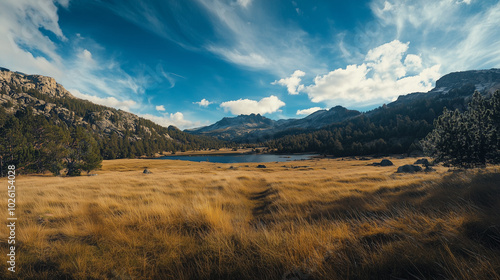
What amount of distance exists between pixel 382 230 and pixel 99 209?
8.09 m

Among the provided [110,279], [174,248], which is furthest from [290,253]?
[110,279]

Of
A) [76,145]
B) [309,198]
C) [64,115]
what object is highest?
[64,115]

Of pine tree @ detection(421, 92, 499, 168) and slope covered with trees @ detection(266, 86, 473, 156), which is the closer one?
pine tree @ detection(421, 92, 499, 168)

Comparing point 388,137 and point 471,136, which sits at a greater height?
point 471,136

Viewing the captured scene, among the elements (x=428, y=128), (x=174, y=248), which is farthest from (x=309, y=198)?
(x=428, y=128)

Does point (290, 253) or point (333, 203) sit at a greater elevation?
point (290, 253)

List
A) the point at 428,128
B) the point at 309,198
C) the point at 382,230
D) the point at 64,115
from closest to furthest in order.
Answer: the point at 382,230 → the point at 309,198 → the point at 428,128 → the point at 64,115

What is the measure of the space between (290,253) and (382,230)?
2.28 m

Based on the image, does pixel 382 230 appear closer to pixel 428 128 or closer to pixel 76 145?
pixel 76 145

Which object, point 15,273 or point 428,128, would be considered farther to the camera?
point 428,128

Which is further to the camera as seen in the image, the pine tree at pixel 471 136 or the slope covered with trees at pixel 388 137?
the slope covered with trees at pixel 388 137

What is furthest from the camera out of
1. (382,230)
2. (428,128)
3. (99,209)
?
(428,128)

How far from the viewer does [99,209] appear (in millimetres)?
5746

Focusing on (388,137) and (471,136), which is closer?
(471,136)
